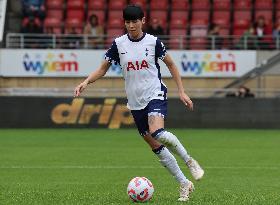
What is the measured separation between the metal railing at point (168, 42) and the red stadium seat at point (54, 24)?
61 cm

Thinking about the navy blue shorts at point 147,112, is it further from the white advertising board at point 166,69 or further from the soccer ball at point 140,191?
the white advertising board at point 166,69

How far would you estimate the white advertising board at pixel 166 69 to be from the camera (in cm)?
3067

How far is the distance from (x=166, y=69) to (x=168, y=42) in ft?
3.94

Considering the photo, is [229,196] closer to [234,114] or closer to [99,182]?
[99,182]

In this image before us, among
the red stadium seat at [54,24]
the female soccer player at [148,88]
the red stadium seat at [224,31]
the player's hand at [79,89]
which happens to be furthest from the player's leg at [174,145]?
the red stadium seat at [224,31]

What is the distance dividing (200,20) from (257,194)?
22.4 meters

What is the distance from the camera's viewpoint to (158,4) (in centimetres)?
3419

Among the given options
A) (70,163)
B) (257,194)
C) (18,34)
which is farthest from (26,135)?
(257,194)

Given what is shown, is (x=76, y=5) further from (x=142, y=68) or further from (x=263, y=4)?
(x=142, y=68)

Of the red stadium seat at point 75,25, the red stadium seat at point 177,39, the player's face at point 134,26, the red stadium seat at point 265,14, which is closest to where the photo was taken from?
the player's face at point 134,26

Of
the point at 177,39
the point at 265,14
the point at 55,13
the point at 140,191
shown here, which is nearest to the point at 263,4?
the point at 265,14

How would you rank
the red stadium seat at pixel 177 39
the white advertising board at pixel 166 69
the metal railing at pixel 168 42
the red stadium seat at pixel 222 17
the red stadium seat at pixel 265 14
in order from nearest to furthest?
the white advertising board at pixel 166 69, the metal railing at pixel 168 42, the red stadium seat at pixel 177 39, the red stadium seat at pixel 222 17, the red stadium seat at pixel 265 14

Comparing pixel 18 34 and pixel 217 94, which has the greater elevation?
pixel 18 34

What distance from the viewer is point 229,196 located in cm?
1080
